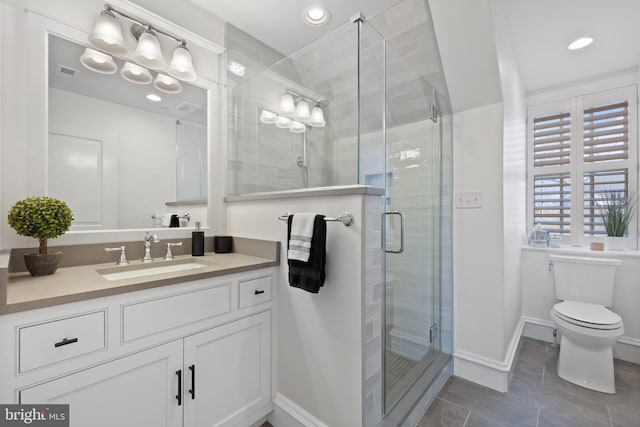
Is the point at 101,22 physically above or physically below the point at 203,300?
above

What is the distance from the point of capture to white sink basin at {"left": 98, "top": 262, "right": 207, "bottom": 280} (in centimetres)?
137

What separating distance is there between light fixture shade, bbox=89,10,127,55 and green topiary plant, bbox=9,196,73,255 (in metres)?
0.88

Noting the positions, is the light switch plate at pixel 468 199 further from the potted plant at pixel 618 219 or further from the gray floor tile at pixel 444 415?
the potted plant at pixel 618 219

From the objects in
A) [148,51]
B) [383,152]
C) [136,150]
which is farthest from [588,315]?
[148,51]

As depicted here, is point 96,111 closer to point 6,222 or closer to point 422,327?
point 6,222

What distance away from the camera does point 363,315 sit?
1.20m

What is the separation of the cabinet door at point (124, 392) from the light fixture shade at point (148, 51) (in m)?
1.57

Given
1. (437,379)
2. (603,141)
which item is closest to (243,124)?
(437,379)

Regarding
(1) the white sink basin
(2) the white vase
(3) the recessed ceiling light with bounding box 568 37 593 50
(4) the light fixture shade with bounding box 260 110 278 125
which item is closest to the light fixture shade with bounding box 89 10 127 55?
(4) the light fixture shade with bounding box 260 110 278 125

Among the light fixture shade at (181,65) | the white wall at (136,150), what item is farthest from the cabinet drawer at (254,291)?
the light fixture shade at (181,65)

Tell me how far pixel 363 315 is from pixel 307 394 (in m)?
0.56

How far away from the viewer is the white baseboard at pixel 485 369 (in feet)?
5.98

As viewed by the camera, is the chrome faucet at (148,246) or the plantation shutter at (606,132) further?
the plantation shutter at (606,132)

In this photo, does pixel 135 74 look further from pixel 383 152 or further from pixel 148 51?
pixel 383 152
